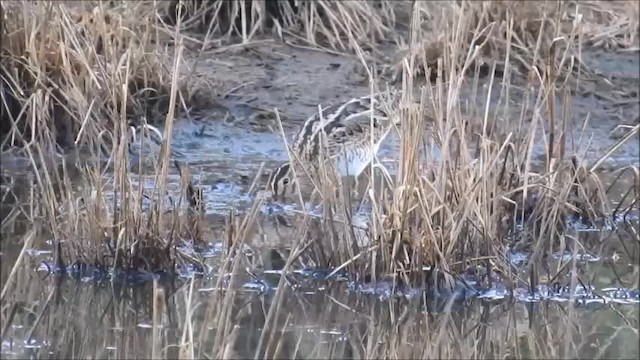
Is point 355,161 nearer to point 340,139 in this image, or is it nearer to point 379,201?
point 340,139

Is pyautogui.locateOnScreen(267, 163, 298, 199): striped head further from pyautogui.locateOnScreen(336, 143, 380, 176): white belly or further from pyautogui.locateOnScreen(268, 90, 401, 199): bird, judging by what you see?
pyautogui.locateOnScreen(336, 143, 380, 176): white belly

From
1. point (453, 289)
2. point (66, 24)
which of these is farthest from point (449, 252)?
point (66, 24)

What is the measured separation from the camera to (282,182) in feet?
19.0

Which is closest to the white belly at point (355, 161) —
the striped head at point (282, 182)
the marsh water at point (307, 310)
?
the striped head at point (282, 182)

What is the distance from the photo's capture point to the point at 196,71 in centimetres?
740

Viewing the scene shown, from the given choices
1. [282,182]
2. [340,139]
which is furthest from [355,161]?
[282,182]

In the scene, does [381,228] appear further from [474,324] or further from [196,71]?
[196,71]

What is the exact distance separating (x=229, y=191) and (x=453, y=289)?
170 cm

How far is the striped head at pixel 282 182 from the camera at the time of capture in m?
5.79

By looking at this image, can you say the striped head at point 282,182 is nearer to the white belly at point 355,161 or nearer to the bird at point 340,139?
the bird at point 340,139

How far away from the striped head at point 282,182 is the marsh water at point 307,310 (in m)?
0.06

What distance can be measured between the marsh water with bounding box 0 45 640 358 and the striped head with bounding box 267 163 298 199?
65 millimetres

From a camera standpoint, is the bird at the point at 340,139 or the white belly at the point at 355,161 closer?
the bird at the point at 340,139


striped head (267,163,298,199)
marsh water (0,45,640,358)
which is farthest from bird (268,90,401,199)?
marsh water (0,45,640,358)
